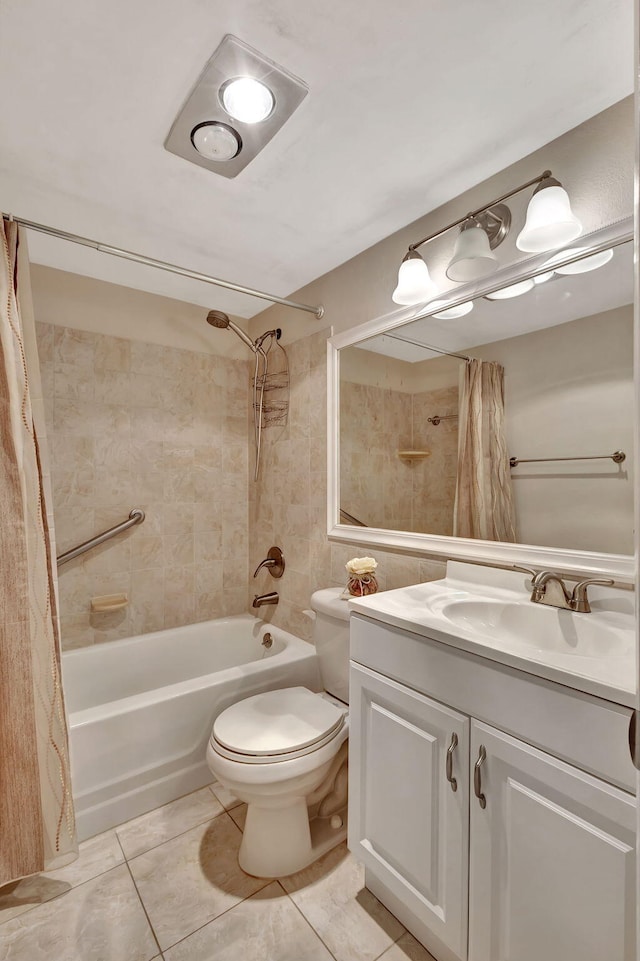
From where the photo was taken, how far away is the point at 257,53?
3.37ft

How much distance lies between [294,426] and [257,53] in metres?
1.50

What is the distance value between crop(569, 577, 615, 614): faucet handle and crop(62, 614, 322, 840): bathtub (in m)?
1.21

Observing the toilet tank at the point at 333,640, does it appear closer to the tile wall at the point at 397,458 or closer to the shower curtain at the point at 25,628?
the tile wall at the point at 397,458

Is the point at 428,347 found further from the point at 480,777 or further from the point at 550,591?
the point at 480,777

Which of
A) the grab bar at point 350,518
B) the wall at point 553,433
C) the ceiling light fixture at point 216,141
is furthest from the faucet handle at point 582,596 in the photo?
the ceiling light fixture at point 216,141

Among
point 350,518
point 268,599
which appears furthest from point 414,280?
point 268,599

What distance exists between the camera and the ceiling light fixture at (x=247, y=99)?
3.62ft

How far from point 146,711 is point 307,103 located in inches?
81.0

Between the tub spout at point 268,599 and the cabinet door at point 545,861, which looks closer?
the cabinet door at point 545,861

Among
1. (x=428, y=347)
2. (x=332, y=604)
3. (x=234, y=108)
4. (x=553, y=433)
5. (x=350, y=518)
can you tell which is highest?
(x=234, y=108)

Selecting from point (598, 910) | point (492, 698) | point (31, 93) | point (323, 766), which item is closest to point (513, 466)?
point (492, 698)

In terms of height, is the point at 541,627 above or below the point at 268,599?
above

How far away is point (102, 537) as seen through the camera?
7.10 ft

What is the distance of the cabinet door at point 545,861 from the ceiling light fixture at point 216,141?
5.54ft
